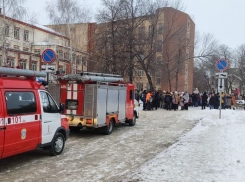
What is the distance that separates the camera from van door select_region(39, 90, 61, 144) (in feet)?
23.5

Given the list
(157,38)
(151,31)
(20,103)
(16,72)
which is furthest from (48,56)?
(157,38)

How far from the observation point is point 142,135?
11.7 metres

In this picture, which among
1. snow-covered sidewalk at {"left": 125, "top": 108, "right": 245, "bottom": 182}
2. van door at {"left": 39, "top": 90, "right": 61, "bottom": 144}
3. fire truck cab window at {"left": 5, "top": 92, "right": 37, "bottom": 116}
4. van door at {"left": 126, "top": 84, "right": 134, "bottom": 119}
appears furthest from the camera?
van door at {"left": 126, "top": 84, "right": 134, "bottom": 119}

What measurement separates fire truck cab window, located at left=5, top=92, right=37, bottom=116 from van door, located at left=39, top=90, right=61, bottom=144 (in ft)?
1.38

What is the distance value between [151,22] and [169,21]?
13.8 feet

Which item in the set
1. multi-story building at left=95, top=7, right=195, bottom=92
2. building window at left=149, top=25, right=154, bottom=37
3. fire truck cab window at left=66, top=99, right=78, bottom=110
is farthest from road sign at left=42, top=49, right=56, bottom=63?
building window at left=149, top=25, right=154, bottom=37

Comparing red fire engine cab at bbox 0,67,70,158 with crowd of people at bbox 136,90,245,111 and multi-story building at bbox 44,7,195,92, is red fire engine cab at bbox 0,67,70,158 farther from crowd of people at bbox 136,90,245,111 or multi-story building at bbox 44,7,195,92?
multi-story building at bbox 44,7,195,92

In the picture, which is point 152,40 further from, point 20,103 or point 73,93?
point 20,103

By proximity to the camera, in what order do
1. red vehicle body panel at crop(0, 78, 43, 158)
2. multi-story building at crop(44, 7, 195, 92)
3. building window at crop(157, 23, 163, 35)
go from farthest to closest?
building window at crop(157, 23, 163, 35)
multi-story building at crop(44, 7, 195, 92)
red vehicle body panel at crop(0, 78, 43, 158)

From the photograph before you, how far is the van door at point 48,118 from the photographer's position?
7.16 meters

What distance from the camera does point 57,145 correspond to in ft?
25.7

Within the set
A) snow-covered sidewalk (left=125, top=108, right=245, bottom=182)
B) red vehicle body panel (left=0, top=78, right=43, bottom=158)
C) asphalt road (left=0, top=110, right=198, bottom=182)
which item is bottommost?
asphalt road (left=0, top=110, right=198, bottom=182)

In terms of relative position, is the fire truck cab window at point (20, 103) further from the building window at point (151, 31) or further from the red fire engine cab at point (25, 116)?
the building window at point (151, 31)

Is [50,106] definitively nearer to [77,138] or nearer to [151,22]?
[77,138]
